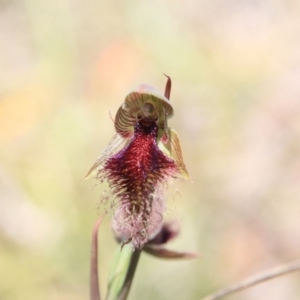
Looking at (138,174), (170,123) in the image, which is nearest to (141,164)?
(138,174)

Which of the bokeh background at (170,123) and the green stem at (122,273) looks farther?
the bokeh background at (170,123)

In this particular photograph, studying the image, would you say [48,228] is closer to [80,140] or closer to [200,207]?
[80,140]

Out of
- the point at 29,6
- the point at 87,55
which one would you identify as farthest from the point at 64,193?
the point at 29,6

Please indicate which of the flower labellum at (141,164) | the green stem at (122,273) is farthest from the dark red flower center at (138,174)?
the green stem at (122,273)

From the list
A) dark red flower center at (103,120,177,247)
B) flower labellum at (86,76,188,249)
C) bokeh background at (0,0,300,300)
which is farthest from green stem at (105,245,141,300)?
bokeh background at (0,0,300,300)

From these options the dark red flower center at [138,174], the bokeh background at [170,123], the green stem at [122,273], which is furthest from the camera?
the bokeh background at [170,123]

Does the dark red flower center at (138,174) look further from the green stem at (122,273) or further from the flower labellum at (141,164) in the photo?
the green stem at (122,273)
